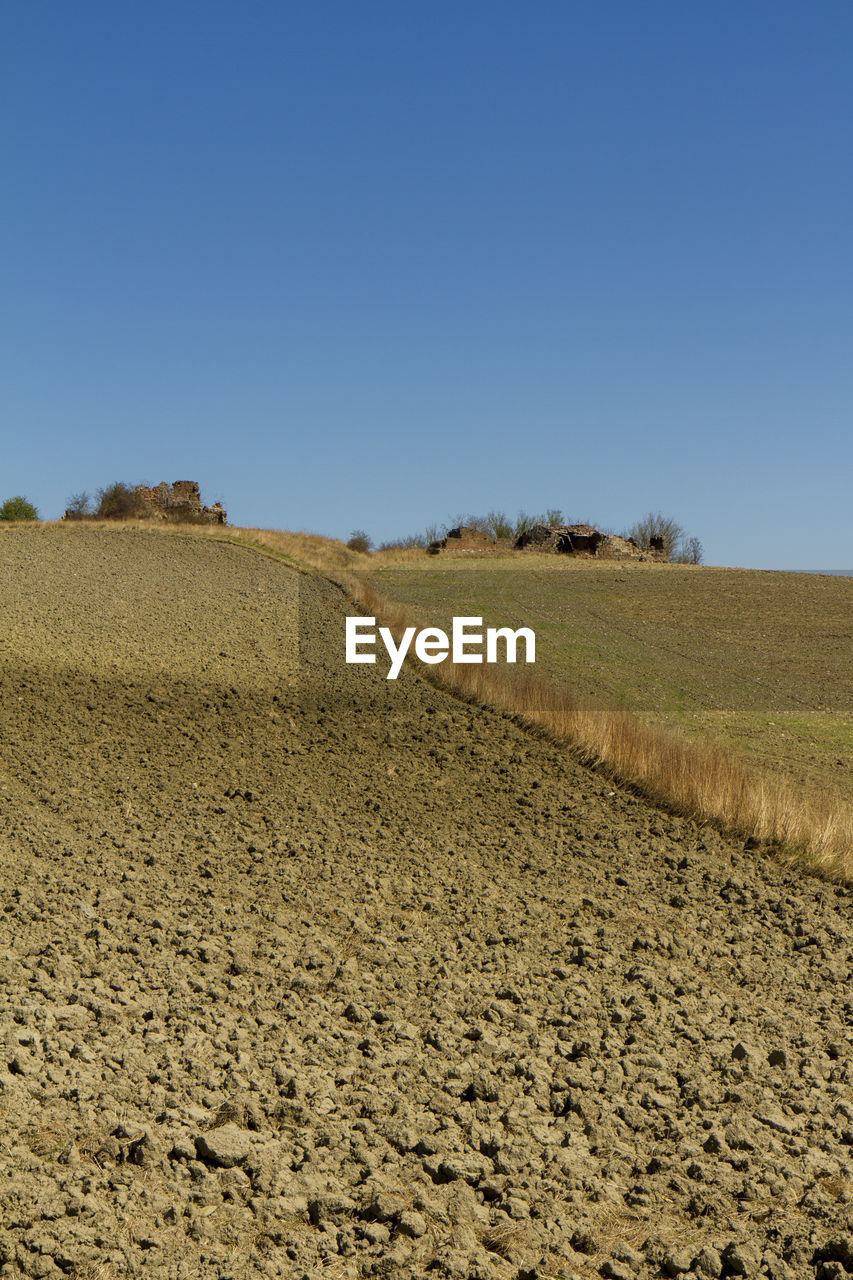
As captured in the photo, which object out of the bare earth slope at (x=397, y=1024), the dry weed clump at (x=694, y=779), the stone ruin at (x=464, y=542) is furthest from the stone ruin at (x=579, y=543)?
Result: the bare earth slope at (x=397, y=1024)

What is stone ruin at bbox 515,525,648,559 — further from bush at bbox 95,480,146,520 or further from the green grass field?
bush at bbox 95,480,146,520

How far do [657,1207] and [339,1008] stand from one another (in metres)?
2.01

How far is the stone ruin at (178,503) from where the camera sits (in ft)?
167

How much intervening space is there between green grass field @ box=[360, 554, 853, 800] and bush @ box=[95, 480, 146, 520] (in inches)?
520

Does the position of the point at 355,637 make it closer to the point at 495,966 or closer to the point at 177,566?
the point at 177,566

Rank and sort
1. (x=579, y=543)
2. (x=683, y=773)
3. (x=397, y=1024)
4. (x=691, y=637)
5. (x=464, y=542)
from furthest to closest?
(x=579, y=543)
(x=464, y=542)
(x=691, y=637)
(x=683, y=773)
(x=397, y=1024)

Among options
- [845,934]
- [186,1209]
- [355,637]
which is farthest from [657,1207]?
[355,637]

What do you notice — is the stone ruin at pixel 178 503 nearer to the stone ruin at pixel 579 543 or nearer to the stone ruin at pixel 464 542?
the stone ruin at pixel 464 542

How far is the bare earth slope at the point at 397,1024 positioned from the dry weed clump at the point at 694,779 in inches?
13.4

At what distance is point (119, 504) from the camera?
5209 centimetres

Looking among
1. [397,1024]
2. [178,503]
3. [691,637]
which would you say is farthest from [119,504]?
[397,1024]

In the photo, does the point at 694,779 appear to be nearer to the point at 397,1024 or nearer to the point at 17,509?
the point at 397,1024

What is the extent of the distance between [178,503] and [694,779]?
145 feet

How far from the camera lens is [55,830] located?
26.8ft
